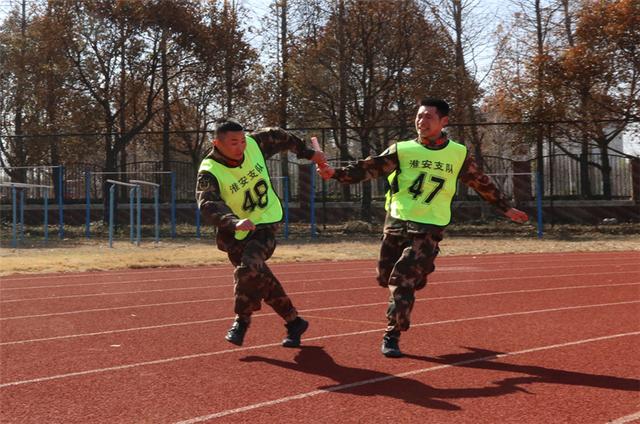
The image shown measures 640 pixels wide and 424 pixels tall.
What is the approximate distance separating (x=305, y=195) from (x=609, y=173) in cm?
998

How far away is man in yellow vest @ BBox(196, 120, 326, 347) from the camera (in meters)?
4.90

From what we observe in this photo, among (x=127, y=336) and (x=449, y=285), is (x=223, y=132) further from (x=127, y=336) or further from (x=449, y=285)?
(x=449, y=285)

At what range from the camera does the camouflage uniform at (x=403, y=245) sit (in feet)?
15.8

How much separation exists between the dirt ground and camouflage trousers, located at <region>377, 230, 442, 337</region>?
8.30 metres

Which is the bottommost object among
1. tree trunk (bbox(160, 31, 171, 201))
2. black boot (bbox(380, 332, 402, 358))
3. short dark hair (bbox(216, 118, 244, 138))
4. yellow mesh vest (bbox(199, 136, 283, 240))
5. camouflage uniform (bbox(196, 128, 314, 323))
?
black boot (bbox(380, 332, 402, 358))

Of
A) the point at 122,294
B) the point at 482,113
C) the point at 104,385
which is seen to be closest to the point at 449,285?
the point at 122,294

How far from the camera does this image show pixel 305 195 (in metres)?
25.2

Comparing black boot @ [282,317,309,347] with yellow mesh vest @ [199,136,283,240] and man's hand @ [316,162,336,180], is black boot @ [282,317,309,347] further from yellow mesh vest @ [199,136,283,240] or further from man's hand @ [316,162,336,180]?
man's hand @ [316,162,336,180]

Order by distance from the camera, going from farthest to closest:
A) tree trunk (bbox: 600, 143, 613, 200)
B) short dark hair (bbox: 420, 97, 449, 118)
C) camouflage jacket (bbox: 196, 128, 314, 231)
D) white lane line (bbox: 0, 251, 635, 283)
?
tree trunk (bbox: 600, 143, 613, 200) < white lane line (bbox: 0, 251, 635, 283) < short dark hair (bbox: 420, 97, 449, 118) < camouflage jacket (bbox: 196, 128, 314, 231)

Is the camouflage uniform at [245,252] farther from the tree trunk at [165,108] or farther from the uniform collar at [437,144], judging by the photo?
the tree trunk at [165,108]

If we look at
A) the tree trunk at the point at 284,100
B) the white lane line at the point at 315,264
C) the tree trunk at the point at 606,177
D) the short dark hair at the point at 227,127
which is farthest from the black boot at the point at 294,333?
the tree trunk at the point at 606,177

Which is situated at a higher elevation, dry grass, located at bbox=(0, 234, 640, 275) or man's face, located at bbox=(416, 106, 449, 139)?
man's face, located at bbox=(416, 106, 449, 139)

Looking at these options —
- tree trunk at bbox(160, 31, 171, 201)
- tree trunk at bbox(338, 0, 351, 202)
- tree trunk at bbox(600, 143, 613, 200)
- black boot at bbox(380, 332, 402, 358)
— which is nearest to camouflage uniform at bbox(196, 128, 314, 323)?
black boot at bbox(380, 332, 402, 358)

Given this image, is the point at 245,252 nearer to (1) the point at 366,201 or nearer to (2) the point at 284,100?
(1) the point at 366,201
